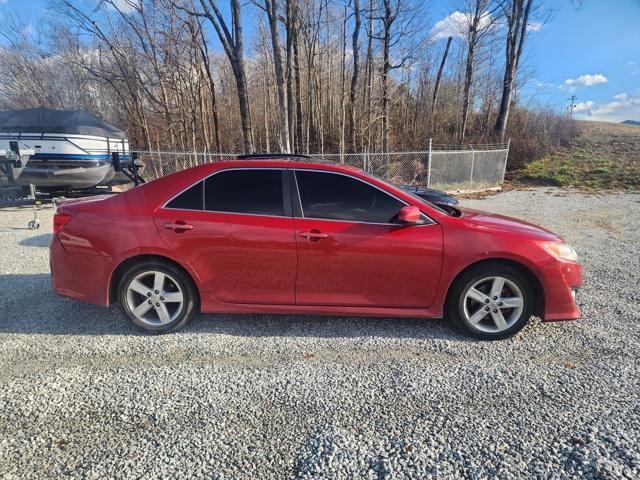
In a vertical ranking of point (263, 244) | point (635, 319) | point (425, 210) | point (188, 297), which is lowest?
point (635, 319)

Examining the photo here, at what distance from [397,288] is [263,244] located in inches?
49.3

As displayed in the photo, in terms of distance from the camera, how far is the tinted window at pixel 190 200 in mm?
3178

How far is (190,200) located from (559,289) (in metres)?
3.38

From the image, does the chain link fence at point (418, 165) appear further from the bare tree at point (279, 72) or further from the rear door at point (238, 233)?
the rear door at point (238, 233)

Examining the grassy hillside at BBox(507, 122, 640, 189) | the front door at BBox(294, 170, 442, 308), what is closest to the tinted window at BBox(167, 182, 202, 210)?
the front door at BBox(294, 170, 442, 308)

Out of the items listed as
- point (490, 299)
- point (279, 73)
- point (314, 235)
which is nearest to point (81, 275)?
point (314, 235)

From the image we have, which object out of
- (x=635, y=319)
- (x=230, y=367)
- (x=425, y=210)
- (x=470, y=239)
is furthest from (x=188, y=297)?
(x=635, y=319)

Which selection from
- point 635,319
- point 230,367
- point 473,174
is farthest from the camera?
point 473,174

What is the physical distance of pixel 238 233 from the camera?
3.09 meters

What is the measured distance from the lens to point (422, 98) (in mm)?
26844

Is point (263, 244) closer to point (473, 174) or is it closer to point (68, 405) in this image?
point (68, 405)

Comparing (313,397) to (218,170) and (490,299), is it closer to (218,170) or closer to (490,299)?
(490,299)

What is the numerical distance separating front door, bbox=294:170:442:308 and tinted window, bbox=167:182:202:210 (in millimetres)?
910

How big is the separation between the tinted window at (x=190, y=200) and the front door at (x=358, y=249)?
2.99ft
